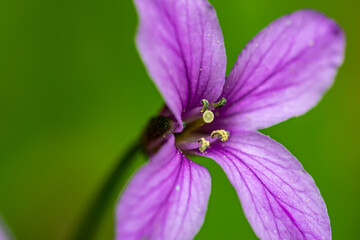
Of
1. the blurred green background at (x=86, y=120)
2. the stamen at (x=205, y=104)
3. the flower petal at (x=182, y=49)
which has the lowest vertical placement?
the blurred green background at (x=86, y=120)

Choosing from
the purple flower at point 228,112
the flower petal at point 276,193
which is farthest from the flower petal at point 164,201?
the flower petal at point 276,193

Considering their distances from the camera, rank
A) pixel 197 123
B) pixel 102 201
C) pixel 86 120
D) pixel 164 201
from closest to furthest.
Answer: pixel 164 201
pixel 197 123
pixel 102 201
pixel 86 120

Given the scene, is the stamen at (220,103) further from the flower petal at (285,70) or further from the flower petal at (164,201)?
the flower petal at (164,201)

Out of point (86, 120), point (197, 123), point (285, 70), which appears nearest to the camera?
point (285, 70)

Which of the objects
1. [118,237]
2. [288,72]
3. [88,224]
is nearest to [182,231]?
[118,237]

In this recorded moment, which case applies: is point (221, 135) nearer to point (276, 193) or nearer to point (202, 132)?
point (202, 132)

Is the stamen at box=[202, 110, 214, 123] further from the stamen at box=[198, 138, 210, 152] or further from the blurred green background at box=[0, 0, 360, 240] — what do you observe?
the blurred green background at box=[0, 0, 360, 240]

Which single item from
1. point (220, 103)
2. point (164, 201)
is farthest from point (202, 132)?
point (164, 201)
